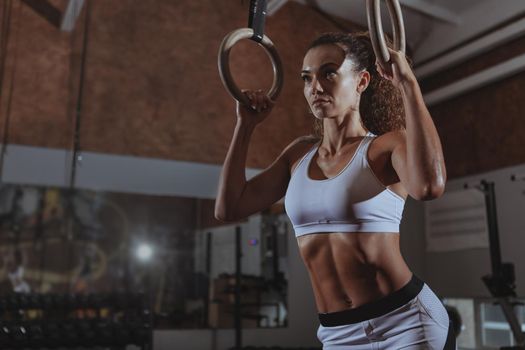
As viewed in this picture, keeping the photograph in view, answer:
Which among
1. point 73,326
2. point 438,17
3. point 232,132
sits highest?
point 438,17

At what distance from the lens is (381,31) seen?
99 cm

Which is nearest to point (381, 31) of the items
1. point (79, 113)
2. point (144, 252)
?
point (79, 113)

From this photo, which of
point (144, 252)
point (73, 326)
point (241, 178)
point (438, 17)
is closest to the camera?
point (241, 178)

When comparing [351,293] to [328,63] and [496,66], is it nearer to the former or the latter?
[328,63]

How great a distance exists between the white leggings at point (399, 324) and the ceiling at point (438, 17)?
4.31 meters

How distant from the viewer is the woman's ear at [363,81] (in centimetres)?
117

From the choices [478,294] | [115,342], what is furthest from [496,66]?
[115,342]

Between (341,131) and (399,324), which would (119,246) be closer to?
(341,131)

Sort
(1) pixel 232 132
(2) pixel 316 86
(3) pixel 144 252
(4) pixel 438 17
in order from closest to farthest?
(2) pixel 316 86
(1) pixel 232 132
(4) pixel 438 17
(3) pixel 144 252

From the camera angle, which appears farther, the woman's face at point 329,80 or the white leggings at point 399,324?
the woman's face at point 329,80

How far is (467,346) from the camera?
5.62m

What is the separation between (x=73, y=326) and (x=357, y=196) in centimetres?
329

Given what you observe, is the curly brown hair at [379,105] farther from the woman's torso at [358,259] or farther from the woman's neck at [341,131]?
the woman's torso at [358,259]

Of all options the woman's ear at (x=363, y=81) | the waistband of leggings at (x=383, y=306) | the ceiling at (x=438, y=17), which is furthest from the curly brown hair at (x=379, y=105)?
the ceiling at (x=438, y=17)
